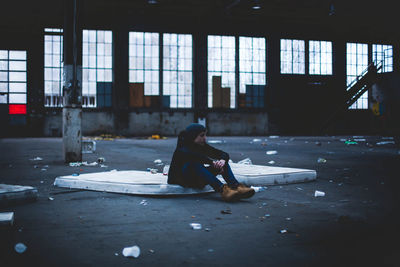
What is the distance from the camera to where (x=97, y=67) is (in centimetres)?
2633

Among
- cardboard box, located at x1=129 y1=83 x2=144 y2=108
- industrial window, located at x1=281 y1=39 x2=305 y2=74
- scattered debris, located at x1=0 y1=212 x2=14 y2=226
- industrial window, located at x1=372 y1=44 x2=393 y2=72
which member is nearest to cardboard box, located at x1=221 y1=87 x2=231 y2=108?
industrial window, located at x1=281 y1=39 x2=305 y2=74

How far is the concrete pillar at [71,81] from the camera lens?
9.38 meters

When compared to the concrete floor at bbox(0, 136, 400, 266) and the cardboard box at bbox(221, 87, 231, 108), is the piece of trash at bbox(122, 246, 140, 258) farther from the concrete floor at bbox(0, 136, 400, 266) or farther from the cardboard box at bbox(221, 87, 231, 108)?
the cardboard box at bbox(221, 87, 231, 108)

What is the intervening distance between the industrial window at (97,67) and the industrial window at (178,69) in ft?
11.3

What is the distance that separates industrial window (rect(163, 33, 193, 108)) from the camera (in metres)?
27.3

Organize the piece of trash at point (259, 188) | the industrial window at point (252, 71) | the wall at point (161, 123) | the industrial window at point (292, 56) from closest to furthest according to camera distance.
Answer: the piece of trash at point (259, 188) → the wall at point (161, 123) → the industrial window at point (252, 71) → the industrial window at point (292, 56)

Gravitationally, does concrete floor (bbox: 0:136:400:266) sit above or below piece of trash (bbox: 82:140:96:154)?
below

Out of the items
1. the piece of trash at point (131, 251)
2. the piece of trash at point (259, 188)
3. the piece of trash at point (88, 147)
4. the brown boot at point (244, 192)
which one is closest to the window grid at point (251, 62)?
the piece of trash at point (88, 147)

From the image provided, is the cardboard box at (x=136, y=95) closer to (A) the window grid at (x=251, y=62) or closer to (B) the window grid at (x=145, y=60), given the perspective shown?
(B) the window grid at (x=145, y=60)

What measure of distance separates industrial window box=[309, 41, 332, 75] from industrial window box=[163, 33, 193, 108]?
858 centimetres

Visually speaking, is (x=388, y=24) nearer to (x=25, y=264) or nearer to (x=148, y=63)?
(x=148, y=63)

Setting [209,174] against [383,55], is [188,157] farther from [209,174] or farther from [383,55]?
[383,55]

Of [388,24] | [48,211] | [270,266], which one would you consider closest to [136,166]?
[48,211]

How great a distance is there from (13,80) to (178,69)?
977 centimetres
